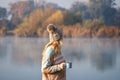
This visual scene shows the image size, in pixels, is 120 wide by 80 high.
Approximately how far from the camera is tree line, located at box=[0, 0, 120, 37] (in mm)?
5535

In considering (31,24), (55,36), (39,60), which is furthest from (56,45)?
(31,24)

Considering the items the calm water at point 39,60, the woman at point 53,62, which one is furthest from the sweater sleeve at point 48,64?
the calm water at point 39,60

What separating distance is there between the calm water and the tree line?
0.57ft

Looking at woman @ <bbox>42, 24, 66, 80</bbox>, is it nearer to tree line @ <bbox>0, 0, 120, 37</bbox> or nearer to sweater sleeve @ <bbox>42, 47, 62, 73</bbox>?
sweater sleeve @ <bbox>42, 47, 62, 73</bbox>

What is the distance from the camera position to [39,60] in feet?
17.8

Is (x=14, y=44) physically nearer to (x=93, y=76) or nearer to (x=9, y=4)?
(x=9, y=4)

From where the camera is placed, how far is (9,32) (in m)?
5.57

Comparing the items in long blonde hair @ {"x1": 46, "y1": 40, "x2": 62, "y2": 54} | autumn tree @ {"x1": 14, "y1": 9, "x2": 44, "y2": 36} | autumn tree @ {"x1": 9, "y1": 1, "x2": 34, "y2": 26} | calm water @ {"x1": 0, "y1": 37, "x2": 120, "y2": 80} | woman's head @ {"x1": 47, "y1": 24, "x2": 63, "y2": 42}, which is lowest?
calm water @ {"x1": 0, "y1": 37, "x2": 120, "y2": 80}

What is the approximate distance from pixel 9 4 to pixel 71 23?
3.70 feet

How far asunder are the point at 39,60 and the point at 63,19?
84cm

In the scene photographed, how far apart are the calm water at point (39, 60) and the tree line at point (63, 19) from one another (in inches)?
6.8

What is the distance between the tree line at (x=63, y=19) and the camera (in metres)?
5.54

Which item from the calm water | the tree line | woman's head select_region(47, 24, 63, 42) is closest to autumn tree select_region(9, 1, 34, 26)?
the tree line

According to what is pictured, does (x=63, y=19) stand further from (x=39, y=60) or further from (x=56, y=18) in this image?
(x=39, y=60)
